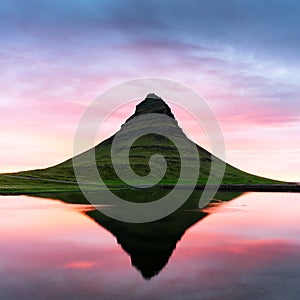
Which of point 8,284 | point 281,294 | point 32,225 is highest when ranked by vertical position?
point 32,225

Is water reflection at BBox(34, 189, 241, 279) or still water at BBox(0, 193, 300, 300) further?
water reflection at BBox(34, 189, 241, 279)

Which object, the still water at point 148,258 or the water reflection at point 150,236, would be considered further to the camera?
the water reflection at point 150,236

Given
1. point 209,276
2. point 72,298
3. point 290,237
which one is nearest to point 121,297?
point 72,298

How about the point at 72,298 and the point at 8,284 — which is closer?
the point at 72,298

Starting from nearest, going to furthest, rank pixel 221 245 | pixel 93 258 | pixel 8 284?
pixel 8 284, pixel 93 258, pixel 221 245

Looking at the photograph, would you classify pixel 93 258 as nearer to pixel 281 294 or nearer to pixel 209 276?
pixel 209 276

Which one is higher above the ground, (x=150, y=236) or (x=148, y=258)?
(x=150, y=236)

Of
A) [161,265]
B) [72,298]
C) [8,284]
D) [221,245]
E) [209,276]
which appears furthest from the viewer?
[221,245]

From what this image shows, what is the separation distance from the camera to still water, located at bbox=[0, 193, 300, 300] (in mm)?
24234

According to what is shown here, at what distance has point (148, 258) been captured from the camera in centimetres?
3353

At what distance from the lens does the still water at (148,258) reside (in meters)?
24.2

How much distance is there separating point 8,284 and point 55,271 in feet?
14.3

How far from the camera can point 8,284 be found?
25.4 metres

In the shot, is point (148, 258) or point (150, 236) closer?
point (148, 258)
